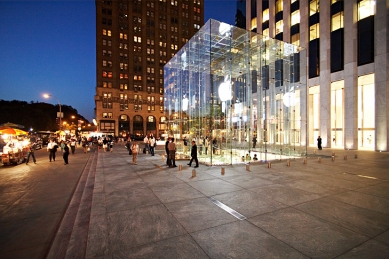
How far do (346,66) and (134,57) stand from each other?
6105cm

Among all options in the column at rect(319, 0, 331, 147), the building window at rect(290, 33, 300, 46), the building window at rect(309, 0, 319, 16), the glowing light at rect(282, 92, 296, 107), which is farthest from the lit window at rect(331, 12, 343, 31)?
the glowing light at rect(282, 92, 296, 107)

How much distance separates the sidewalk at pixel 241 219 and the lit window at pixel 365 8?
24749mm

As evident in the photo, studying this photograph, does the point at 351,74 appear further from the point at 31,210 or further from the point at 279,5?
the point at 31,210

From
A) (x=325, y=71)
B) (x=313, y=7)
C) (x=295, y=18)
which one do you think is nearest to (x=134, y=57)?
(x=295, y=18)

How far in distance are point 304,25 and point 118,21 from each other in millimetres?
59143

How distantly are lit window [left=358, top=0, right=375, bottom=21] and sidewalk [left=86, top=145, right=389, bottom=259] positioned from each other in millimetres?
24749

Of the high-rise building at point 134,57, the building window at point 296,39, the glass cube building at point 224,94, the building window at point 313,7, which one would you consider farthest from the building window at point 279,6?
the high-rise building at point 134,57

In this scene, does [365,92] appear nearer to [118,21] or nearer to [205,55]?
[205,55]

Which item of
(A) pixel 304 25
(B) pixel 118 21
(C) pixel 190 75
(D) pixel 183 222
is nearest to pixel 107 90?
(B) pixel 118 21

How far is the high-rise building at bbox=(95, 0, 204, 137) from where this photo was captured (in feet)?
201

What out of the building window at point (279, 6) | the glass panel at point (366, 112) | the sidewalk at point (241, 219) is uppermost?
the building window at point (279, 6)

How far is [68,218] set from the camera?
5.37 meters

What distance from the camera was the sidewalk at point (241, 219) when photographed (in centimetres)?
365

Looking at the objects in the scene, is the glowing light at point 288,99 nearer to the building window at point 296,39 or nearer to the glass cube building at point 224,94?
the glass cube building at point 224,94
